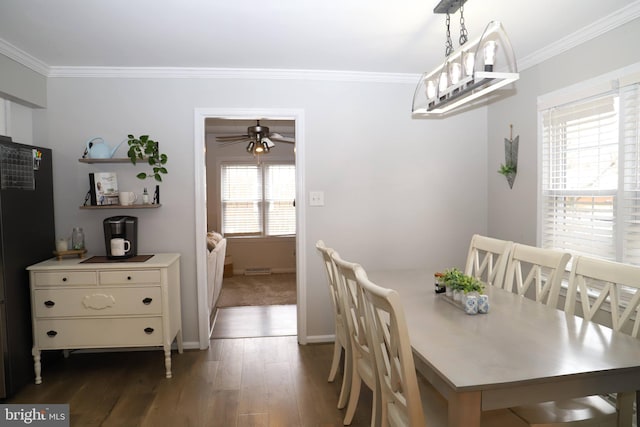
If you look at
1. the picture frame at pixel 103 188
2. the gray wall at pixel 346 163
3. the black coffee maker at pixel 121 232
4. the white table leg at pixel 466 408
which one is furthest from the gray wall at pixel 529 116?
the picture frame at pixel 103 188

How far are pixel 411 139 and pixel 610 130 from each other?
157cm

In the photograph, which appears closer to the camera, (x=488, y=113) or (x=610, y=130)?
Result: (x=610, y=130)

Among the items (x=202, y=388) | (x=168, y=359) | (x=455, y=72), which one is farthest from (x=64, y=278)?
(x=455, y=72)

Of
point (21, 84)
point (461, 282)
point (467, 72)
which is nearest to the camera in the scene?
point (467, 72)

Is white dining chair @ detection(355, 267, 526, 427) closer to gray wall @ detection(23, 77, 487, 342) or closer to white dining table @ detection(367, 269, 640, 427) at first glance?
white dining table @ detection(367, 269, 640, 427)

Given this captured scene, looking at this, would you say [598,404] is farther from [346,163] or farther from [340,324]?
[346,163]

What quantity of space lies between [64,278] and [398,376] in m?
2.52

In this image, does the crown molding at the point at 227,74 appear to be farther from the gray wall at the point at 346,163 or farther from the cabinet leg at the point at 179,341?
the cabinet leg at the point at 179,341

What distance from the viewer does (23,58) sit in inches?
120

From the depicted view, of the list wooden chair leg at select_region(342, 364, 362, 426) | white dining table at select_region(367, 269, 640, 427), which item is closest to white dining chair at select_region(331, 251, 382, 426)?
wooden chair leg at select_region(342, 364, 362, 426)

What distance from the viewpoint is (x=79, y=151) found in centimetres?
345

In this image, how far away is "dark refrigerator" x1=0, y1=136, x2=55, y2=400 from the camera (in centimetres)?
271

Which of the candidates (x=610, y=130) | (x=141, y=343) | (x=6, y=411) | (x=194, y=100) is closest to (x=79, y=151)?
(x=194, y=100)

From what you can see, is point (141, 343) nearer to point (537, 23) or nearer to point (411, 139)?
point (411, 139)
